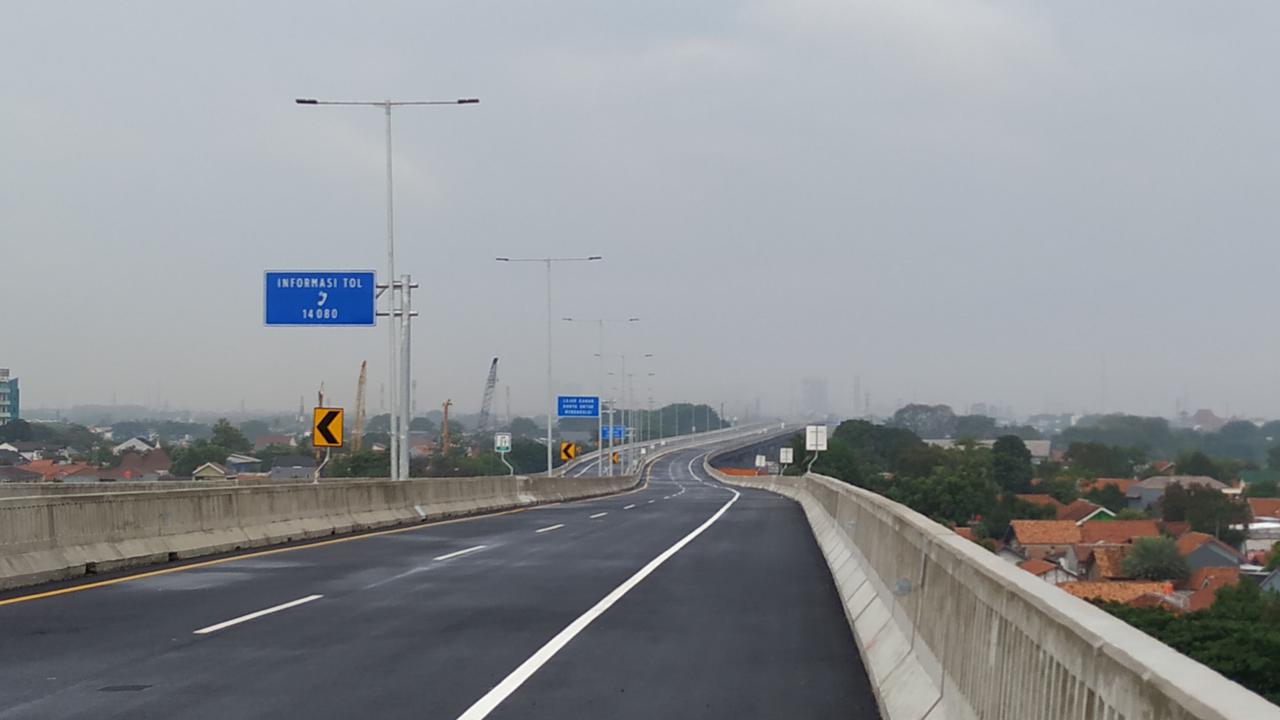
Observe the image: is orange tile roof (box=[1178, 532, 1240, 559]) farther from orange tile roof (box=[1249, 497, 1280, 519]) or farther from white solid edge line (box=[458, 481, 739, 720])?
white solid edge line (box=[458, 481, 739, 720])

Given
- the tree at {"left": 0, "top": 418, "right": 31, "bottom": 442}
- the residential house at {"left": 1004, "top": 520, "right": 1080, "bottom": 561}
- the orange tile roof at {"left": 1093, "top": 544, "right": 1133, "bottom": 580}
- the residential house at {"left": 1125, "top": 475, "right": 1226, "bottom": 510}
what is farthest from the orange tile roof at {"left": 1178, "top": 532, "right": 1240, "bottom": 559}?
the tree at {"left": 0, "top": 418, "right": 31, "bottom": 442}

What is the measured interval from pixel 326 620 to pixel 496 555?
8451mm

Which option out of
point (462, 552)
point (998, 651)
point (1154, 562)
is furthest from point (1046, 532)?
point (998, 651)

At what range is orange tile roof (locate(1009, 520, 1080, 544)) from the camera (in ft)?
328

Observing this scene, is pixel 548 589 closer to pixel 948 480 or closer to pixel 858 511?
pixel 858 511

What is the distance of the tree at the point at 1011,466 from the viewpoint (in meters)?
164

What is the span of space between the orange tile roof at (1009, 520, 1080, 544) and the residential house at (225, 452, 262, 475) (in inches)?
2864

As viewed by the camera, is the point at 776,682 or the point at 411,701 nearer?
the point at 411,701

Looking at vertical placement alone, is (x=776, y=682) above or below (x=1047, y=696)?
below

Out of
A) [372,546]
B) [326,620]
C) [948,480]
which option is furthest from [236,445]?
[326,620]

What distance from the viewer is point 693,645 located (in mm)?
12445

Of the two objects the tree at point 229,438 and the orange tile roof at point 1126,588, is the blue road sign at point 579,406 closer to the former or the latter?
the orange tile roof at point 1126,588

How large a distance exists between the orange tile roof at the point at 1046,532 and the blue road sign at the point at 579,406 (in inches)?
1257

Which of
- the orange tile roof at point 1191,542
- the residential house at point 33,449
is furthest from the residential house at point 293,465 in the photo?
the orange tile roof at point 1191,542
